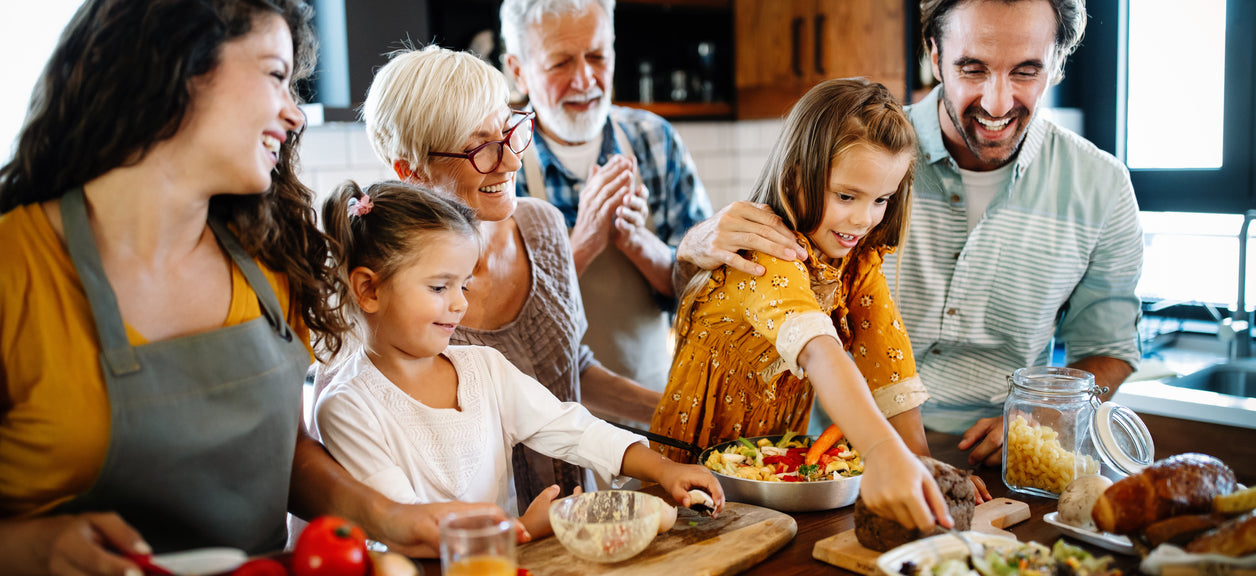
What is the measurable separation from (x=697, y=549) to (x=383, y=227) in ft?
2.28

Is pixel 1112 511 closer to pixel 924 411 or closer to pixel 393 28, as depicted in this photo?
pixel 924 411

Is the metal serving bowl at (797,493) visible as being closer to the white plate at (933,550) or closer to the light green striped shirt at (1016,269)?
the white plate at (933,550)

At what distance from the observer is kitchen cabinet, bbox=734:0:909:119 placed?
3793mm

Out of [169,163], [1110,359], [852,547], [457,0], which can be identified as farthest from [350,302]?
[457,0]

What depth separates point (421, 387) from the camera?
1517 mm

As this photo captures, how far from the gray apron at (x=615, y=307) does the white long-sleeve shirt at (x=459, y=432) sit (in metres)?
0.91

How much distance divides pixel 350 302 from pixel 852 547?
824mm

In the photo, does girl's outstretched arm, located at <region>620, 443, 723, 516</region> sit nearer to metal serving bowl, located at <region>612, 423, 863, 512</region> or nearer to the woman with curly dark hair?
metal serving bowl, located at <region>612, 423, 863, 512</region>

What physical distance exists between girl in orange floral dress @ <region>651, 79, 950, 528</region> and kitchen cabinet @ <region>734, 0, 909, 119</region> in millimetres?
2043

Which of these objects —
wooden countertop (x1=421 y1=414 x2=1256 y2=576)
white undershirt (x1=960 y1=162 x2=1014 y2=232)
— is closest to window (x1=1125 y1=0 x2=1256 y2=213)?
white undershirt (x1=960 y1=162 x2=1014 y2=232)

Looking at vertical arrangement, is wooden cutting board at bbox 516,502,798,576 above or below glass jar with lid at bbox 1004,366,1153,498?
below

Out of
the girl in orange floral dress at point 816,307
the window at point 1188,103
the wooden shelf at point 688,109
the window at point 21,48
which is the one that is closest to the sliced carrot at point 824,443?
the girl in orange floral dress at point 816,307

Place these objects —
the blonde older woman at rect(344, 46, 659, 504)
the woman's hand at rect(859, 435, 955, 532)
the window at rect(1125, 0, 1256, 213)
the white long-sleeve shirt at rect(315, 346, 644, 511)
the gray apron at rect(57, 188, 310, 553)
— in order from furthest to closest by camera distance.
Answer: the window at rect(1125, 0, 1256, 213)
the blonde older woman at rect(344, 46, 659, 504)
the white long-sleeve shirt at rect(315, 346, 644, 511)
the woman's hand at rect(859, 435, 955, 532)
the gray apron at rect(57, 188, 310, 553)

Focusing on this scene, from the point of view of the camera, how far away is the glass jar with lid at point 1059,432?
151 cm
